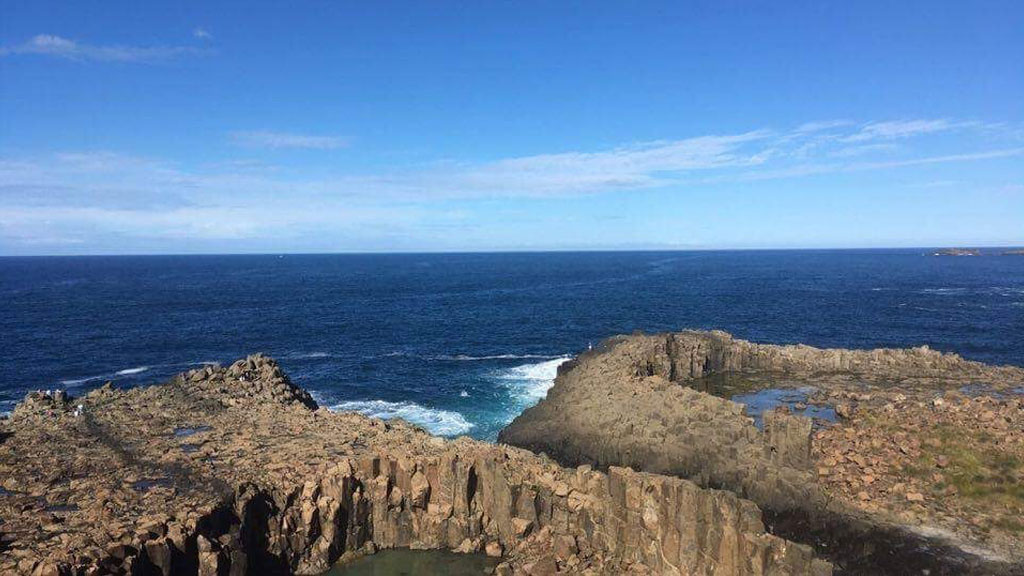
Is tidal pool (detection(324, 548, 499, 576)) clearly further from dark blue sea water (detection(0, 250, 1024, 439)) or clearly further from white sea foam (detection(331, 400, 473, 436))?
dark blue sea water (detection(0, 250, 1024, 439))

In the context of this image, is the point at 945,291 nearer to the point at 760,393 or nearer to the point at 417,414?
the point at 760,393

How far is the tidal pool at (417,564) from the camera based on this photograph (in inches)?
1005

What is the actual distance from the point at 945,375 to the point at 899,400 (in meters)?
14.3

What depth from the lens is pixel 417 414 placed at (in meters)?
50.2

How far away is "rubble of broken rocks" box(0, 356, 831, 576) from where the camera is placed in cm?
2178

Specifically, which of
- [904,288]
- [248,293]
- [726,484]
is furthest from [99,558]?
[904,288]

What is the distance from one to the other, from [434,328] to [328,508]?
213 feet

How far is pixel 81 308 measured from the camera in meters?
110

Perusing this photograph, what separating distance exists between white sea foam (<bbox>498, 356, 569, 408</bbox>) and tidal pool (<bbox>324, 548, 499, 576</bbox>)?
25.9 meters

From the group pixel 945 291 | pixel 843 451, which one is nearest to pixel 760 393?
pixel 843 451

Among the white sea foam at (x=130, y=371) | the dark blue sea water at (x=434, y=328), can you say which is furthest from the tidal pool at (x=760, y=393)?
the white sea foam at (x=130, y=371)

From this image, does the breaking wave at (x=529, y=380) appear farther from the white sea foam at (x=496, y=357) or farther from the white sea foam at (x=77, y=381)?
the white sea foam at (x=77, y=381)

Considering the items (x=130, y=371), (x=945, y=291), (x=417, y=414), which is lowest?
(x=417, y=414)

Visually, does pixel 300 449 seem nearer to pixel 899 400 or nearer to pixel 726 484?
pixel 726 484
